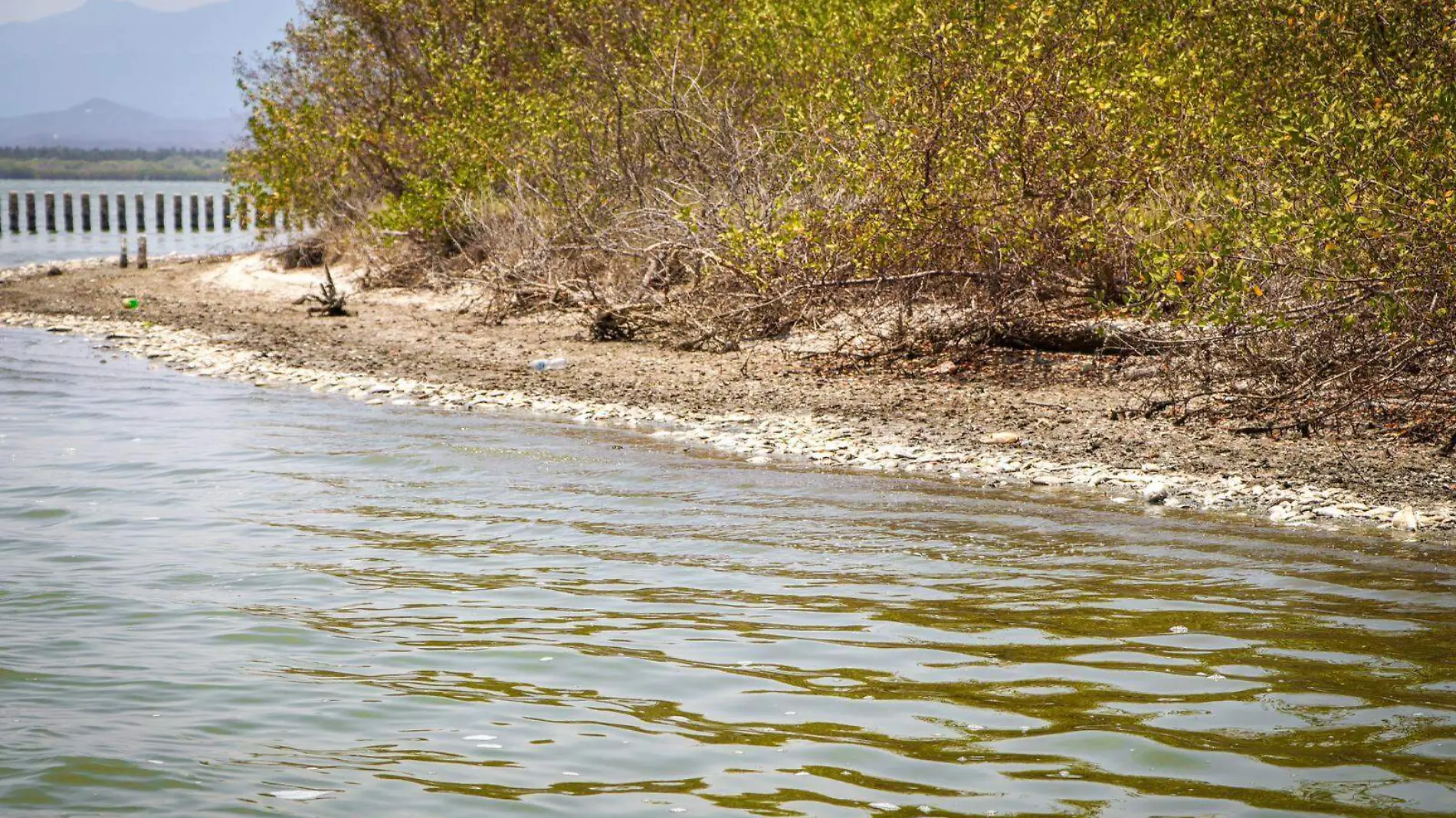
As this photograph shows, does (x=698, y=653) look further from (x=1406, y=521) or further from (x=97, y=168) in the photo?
(x=97, y=168)

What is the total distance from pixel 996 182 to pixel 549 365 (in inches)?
222

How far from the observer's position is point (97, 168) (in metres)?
146

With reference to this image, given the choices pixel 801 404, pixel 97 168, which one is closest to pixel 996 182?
pixel 801 404

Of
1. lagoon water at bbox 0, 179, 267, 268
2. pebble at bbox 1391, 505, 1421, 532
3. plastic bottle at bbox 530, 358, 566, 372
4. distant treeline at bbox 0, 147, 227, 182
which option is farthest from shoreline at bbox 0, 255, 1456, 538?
distant treeline at bbox 0, 147, 227, 182

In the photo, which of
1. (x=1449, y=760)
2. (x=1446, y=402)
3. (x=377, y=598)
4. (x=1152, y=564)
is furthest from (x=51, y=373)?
(x=1449, y=760)

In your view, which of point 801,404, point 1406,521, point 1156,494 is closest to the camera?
point 1406,521

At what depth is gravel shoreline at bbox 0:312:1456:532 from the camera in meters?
8.94

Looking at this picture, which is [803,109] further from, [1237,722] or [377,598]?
[1237,722]

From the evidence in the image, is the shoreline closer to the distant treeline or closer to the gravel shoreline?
the gravel shoreline

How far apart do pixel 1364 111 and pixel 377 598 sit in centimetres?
776

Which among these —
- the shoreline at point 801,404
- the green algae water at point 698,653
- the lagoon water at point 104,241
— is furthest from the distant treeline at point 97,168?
the green algae water at point 698,653

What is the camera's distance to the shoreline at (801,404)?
31.4 feet

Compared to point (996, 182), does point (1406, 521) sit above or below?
below

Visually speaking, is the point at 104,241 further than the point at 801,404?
Yes
